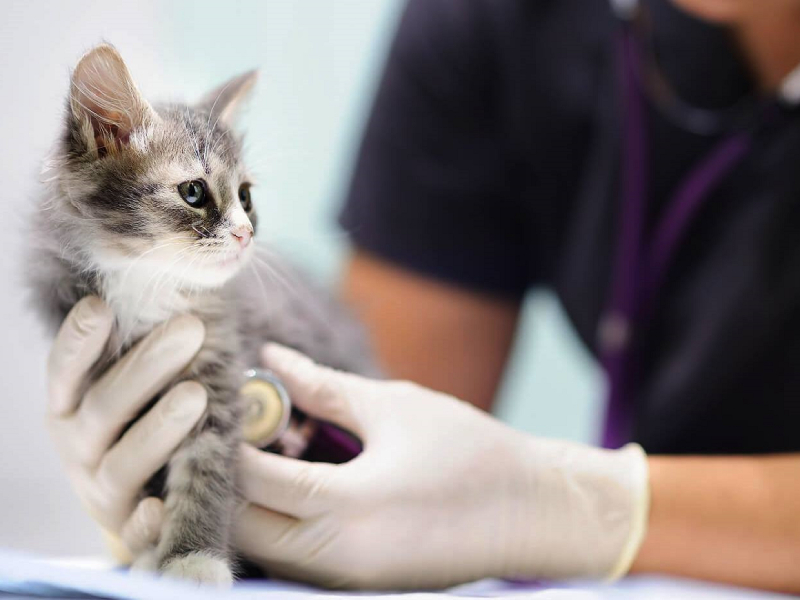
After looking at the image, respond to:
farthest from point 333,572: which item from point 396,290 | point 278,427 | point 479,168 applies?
point 479,168

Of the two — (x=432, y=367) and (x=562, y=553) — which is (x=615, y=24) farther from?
(x=562, y=553)

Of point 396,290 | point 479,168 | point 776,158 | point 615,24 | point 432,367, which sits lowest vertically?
point 432,367

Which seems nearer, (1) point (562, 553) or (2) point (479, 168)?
(1) point (562, 553)

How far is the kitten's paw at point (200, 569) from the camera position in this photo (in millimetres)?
693

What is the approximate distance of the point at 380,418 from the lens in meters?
0.92

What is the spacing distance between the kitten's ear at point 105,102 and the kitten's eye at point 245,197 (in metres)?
0.12

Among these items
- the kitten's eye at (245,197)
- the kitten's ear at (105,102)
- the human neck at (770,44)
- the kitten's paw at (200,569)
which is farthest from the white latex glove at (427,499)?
the human neck at (770,44)

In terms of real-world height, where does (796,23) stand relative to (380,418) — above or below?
above

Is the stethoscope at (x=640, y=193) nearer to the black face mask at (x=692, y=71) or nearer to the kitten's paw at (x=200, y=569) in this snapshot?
the black face mask at (x=692, y=71)

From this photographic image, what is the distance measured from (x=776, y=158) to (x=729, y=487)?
2.01 ft

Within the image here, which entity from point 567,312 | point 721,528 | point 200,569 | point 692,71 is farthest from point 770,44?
point 200,569

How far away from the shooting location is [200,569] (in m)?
0.70

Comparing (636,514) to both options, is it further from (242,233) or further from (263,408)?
(242,233)

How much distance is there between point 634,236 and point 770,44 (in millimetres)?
448
